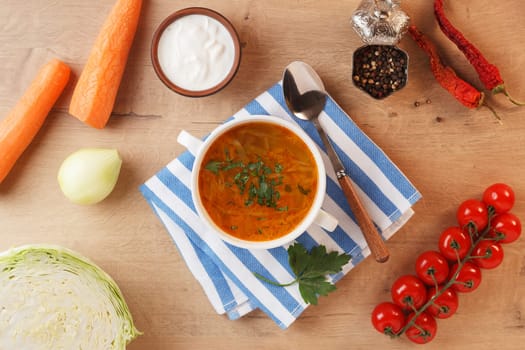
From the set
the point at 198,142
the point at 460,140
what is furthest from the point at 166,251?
the point at 460,140

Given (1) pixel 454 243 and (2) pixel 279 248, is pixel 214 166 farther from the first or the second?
(1) pixel 454 243

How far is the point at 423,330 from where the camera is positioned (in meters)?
1.86

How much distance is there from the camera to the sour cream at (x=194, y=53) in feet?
5.92

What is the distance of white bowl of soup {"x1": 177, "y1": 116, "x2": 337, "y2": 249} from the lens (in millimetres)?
1685

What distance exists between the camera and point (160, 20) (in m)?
1.93

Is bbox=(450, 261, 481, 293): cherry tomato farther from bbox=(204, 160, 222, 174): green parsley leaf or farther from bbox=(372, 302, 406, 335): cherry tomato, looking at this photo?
bbox=(204, 160, 222, 174): green parsley leaf

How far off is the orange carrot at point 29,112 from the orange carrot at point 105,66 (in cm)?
9

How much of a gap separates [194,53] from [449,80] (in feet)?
2.83

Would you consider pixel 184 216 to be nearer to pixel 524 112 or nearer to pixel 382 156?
pixel 382 156

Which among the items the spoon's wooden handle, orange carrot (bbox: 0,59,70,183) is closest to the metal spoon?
the spoon's wooden handle

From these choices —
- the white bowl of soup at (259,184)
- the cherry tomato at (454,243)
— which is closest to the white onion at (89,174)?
the white bowl of soup at (259,184)

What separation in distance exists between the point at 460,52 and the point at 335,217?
74 centimetres

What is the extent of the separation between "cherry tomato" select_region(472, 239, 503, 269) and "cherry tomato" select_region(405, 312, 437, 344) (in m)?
0.26

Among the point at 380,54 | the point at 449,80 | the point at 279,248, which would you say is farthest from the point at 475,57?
the point at 279,248
